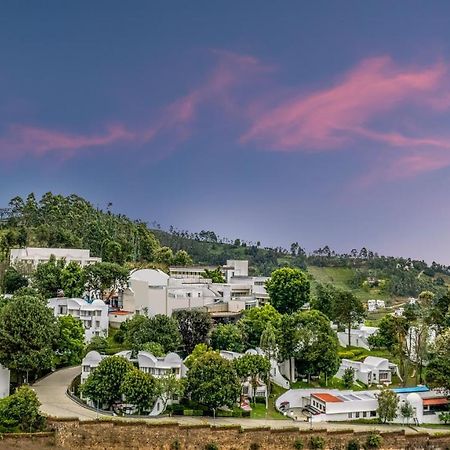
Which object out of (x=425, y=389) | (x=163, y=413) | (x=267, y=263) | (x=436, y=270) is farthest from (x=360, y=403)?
(x=436, y=270)

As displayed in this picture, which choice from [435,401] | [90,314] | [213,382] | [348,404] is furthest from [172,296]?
[435,401]

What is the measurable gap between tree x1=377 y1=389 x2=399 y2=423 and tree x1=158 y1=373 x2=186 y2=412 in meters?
9.14

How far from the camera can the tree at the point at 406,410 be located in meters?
27.9

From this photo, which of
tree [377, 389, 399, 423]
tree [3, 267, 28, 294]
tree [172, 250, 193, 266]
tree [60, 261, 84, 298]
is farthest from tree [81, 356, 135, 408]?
tree [172, 250, 193, 266]

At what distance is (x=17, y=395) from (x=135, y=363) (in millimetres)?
7342

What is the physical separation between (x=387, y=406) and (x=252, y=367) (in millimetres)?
6407

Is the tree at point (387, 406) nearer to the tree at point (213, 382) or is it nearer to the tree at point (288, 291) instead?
the tree at point (213, 382)

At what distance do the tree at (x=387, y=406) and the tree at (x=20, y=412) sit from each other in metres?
15.2

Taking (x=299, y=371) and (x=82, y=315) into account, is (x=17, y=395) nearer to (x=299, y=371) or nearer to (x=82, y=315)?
(x=82, y=315)

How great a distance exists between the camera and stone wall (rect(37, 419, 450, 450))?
79.0ft

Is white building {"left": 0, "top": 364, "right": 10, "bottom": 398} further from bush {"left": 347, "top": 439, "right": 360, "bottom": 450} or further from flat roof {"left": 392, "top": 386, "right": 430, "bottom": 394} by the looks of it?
flat roof {"left": 392, "top": 386, "right": 430, "bottom": 394}

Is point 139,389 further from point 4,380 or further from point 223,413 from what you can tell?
point 4,380

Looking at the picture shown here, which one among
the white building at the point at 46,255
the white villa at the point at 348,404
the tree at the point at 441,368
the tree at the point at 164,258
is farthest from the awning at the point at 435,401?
the tree at the point at 164,258

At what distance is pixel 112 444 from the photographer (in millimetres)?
24234
